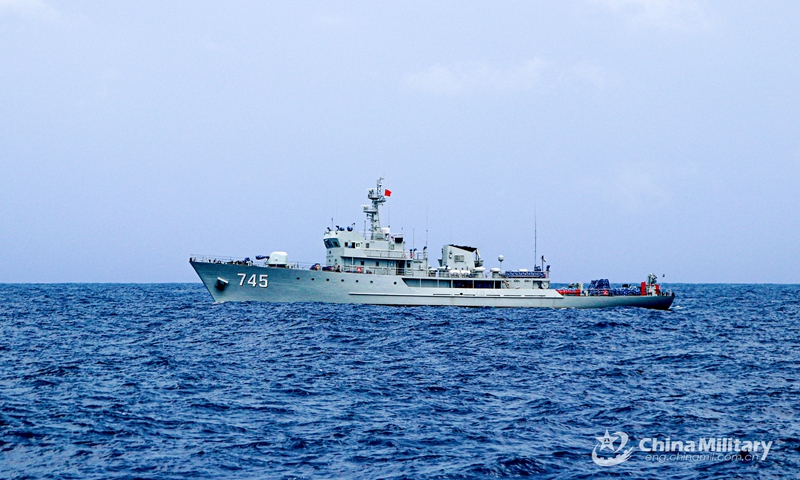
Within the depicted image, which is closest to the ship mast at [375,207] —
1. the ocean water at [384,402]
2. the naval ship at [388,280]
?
the naval ship at [388,280]

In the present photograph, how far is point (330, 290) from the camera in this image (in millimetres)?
49562

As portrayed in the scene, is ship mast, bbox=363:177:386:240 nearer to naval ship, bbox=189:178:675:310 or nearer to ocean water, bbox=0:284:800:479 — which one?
naval ship, bbox=189:178:675:310

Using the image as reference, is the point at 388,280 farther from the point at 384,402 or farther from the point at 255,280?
the point at 384,402

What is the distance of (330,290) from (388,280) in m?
4.43

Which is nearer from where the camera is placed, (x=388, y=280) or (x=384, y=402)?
(x=384, y=402)

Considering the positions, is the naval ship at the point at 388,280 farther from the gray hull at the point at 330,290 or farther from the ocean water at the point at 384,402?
the ocean water at the point at 384,402

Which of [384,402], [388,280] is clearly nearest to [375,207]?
[388,280]

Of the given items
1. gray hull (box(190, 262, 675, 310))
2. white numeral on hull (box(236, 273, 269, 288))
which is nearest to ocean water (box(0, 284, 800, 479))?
gray hull (box(190, 262, 675, 310))

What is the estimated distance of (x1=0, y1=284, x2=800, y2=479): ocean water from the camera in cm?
1277

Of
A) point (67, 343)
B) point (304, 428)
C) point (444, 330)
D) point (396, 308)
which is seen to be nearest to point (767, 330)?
point (444, 330)

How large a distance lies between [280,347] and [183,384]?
8.62 meters

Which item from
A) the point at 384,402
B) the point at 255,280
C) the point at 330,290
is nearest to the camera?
the point at 384,402

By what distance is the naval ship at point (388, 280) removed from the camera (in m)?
49.8

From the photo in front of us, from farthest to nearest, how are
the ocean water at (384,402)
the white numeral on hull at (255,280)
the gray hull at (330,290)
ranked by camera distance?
1. the white numeral on hull at (255,280)
2. the gray hull at (330,290)
3. the ocean water at (384,402)
